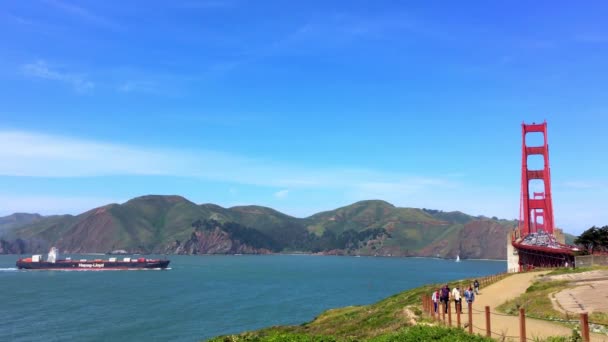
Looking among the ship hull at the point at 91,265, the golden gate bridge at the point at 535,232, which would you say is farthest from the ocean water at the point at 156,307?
the ship hull at the point at 91,265

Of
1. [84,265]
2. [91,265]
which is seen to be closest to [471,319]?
[91,265]

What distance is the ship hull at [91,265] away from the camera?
17082 cm

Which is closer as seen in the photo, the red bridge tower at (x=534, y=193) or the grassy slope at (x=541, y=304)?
the grassy slope at (x=541, y=304)

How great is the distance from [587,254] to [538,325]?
123ft

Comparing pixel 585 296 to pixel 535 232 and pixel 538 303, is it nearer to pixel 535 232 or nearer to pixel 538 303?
pixel 538 303

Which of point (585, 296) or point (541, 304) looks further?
point (585, 296)

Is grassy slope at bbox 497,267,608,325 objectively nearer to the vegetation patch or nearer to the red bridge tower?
the vegetation patch

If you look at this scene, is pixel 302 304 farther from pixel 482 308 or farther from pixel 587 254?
pixel 482 308

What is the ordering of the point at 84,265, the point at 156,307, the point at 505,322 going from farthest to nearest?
the point at 84,265 < the point at 156,307 < the point at 505,322

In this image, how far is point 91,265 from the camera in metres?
173

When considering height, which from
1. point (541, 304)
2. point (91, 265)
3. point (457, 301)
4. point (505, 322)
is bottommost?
point (91, 265)

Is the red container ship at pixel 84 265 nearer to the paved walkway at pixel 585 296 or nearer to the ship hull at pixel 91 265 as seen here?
the ship hull at pixel 91 265

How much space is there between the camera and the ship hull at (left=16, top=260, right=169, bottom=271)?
171m

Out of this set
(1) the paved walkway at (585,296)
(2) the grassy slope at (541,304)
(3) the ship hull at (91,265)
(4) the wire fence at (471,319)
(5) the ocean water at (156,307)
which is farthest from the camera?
(3) the ship hull at (91,265)
